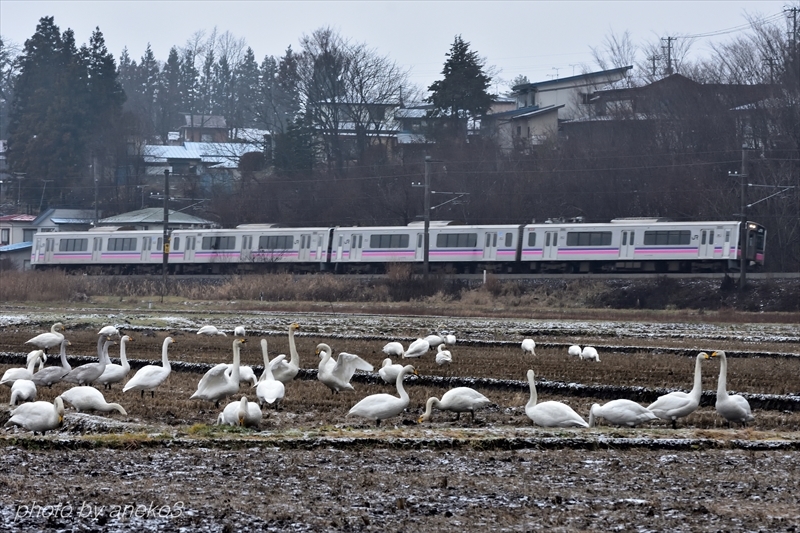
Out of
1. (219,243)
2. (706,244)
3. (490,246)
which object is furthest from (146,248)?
(706,244)

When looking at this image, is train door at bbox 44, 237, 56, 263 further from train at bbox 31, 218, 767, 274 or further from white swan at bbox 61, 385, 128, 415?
white swan at bbox 61, 385, 128, 415

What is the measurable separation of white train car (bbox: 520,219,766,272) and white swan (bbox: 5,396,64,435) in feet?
118

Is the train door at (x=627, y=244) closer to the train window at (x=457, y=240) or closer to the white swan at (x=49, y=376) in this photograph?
the train window at (x=457, y=240)

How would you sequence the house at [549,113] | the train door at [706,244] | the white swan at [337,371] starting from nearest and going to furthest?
the white swan at [337,371] < the train door at [706,244] < the house at [549,113]

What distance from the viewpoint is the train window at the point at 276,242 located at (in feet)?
175

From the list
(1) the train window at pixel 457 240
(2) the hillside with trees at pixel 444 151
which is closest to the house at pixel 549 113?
(2) the hillside with trees at pixel 444 151

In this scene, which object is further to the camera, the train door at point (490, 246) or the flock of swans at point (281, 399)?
the train door at point (490, 246)

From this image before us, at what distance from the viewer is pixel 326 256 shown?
171 feet

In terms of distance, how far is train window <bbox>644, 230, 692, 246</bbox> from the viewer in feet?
147

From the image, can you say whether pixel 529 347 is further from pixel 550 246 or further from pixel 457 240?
pixel 457 240

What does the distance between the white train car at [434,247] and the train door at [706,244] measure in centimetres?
747

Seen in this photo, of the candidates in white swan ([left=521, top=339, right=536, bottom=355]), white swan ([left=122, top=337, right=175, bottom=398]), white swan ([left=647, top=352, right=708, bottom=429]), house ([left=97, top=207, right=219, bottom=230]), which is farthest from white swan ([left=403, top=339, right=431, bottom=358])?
house ([left=97, top=207, right=219, bottom=230])

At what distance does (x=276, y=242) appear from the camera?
5350cm

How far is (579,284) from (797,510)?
3678cm
